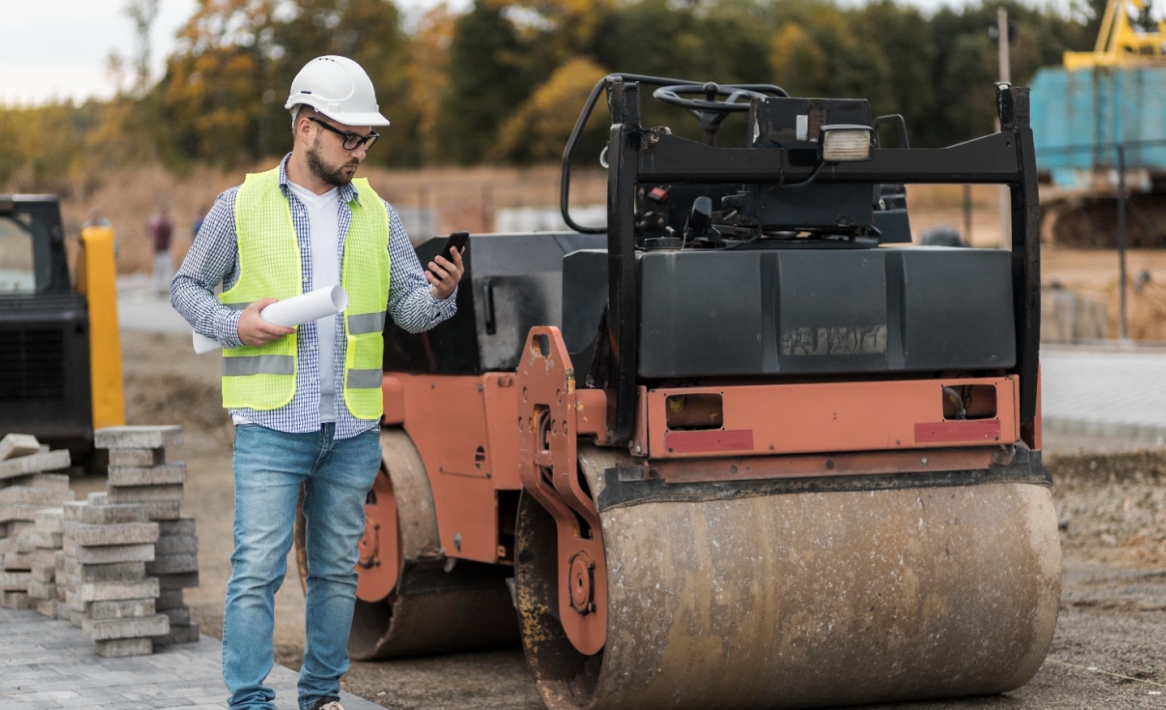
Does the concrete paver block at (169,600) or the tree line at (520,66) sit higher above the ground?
the tree line at (520,66)

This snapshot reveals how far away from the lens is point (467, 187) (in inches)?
1869

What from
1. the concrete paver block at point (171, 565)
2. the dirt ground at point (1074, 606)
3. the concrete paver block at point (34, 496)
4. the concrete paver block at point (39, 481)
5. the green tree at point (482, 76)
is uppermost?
the green tree at point (482, 76)

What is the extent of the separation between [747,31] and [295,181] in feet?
242

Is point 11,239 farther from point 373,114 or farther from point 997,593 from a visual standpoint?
Answer: point 997,593

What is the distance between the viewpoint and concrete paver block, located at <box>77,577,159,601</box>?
588 cm

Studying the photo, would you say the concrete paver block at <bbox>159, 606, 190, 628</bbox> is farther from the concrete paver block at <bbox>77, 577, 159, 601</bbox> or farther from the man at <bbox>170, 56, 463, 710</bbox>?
the man at <bbox>170, 56, 463, 710</bbox>

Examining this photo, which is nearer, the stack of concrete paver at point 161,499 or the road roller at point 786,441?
the road roller at point 786,441

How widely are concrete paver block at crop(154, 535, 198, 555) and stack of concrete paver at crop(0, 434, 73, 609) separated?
2.01ft

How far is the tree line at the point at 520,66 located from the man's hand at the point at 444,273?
48.9 m

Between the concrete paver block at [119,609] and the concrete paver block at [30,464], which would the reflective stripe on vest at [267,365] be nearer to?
the concrete paver block at [119,609]

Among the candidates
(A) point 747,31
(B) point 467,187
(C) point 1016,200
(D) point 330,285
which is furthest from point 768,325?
(A) point 747,31

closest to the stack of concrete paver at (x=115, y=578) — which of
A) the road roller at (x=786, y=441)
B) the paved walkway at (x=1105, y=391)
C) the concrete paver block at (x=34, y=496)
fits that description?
the concrete paver block at (x=34, y=496)

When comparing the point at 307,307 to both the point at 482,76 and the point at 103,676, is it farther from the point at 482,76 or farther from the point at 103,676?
the point at 482,76

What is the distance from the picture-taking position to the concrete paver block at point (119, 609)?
587 cm
